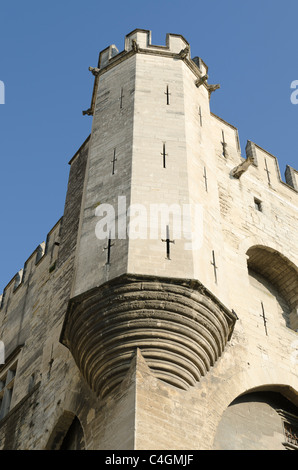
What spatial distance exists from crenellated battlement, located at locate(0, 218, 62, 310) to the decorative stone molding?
Answer: 4804 mm

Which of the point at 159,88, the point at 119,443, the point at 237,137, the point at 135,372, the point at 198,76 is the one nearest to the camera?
the point at 119,443

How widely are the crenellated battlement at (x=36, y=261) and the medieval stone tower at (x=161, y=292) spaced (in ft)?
0.51

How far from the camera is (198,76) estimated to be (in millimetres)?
13430

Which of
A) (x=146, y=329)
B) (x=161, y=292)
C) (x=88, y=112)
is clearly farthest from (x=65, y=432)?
(x=88, y=112)

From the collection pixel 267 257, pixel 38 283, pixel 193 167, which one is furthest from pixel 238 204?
pixel 38 283

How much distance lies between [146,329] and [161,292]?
20.6 inches

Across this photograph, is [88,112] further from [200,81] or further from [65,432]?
[65,432]

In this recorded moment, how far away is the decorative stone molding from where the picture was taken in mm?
9102

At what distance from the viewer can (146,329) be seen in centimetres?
916

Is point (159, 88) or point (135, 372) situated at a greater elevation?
point (159, 88)

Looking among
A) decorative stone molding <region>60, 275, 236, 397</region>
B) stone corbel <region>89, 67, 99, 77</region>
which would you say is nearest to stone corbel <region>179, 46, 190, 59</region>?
stone corbel <region>89, 67, 99, 77</region>

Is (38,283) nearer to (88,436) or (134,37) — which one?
(134,37)

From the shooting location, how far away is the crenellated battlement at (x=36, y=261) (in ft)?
48.6
